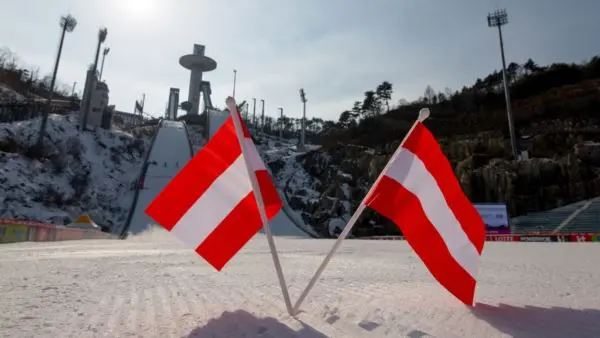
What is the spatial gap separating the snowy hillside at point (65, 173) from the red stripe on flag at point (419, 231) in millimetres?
29209

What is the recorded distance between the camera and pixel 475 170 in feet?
106

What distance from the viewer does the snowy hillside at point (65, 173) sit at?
27.3 m

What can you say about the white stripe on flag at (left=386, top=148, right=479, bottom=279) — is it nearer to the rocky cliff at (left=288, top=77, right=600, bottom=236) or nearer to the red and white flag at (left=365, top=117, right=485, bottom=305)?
the red and white flag at (left=365, top=117, right=485, bottom=305)

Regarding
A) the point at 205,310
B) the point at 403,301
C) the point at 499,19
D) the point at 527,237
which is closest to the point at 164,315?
the point at 205,310

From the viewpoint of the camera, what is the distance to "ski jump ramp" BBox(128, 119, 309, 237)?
28.3m

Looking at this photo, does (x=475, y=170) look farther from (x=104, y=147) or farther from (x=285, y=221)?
(x=104, y=147)

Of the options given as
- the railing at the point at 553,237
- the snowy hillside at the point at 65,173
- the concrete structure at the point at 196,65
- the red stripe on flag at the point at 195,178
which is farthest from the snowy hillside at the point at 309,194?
the concrete structure at the point at 196,65

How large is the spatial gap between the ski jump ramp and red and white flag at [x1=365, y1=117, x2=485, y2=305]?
23.5 metres

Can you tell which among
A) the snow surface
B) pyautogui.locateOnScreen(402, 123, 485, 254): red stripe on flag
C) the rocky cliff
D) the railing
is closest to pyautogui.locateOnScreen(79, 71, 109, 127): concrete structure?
the rocky cliff

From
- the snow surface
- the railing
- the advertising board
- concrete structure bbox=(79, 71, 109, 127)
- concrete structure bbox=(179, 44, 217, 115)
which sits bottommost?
the snow surface

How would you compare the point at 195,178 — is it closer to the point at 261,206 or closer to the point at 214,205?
the point at 214,205

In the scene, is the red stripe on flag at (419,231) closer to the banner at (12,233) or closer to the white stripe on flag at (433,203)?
the white stripe on flag at (433,203)

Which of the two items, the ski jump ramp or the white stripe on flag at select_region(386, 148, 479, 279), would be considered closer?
the white stripe on flag at select_region(386, 148, 479, 279)

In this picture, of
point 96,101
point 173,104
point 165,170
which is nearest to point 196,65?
point 173,104
